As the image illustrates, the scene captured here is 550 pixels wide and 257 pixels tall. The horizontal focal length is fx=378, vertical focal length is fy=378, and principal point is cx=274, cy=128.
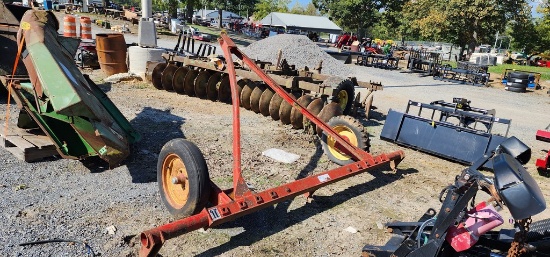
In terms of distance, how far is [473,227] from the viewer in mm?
2504

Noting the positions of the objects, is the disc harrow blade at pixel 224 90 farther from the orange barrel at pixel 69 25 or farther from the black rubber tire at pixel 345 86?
the orange barrel at pixel 69 25

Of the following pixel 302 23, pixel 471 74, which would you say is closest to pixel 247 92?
pixel 471 74

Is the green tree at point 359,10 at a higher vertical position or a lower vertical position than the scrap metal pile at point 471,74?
higher

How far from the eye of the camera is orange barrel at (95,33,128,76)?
36.0 ft

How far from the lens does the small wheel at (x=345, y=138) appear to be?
5414 mm

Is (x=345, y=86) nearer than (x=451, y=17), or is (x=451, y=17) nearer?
(x=345, y=86)

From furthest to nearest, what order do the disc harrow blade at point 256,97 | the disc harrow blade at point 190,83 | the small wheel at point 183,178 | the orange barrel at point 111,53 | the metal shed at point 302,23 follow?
the metal shed at point 302,23, the orange barrel at point 111,53, the disc harrow blade at point 190,83, the disc harrow blade at point 256,97, the small wheel at point 183,178

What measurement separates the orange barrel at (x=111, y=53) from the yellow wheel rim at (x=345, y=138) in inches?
319

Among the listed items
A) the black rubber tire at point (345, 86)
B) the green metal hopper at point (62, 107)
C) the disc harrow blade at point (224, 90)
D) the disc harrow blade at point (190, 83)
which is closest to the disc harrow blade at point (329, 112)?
the black rubber tire at point (345, 86)

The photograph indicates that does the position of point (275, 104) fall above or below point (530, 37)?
below

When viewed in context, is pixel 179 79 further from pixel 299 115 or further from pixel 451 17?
pixel 451 17

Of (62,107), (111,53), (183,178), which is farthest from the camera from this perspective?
(111,53)

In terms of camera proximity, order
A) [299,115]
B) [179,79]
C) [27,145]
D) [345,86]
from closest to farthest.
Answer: [27,145], [299,115], [345,86], [179,79]

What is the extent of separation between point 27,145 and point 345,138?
4.27m
